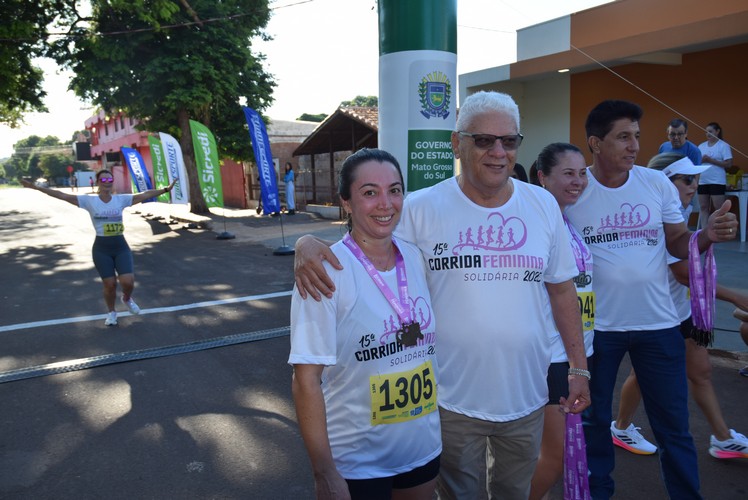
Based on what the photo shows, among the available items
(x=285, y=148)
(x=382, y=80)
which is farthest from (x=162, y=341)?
(x=285, y=148)

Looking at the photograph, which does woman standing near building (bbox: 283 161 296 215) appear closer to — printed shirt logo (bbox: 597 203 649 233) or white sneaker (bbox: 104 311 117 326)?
white sneaker (bbox: 104 311 117 326)

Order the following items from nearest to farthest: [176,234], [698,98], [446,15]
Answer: [446,15], [698,98], [176,234]

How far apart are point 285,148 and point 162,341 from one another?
21712 mm

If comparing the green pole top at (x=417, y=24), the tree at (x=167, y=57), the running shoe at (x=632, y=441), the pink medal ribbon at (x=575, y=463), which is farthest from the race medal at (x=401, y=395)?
the tree at (x=167, y=57)

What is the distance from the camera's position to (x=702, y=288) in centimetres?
299

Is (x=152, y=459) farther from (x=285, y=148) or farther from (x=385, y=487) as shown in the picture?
(x=285, y=148)

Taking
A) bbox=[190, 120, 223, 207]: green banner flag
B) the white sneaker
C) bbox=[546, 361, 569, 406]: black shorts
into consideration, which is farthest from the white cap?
bbox=[190, 120, 223, 207]: green banner flag

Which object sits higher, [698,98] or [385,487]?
[698,98]

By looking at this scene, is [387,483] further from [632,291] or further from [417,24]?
[417,24]

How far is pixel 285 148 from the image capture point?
89.8 feet

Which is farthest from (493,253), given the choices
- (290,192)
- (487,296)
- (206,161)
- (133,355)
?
(290,192)

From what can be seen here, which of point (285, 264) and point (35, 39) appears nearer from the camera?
point (285, 264)

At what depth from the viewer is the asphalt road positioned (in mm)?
3494

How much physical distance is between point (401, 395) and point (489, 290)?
1.84 feet
